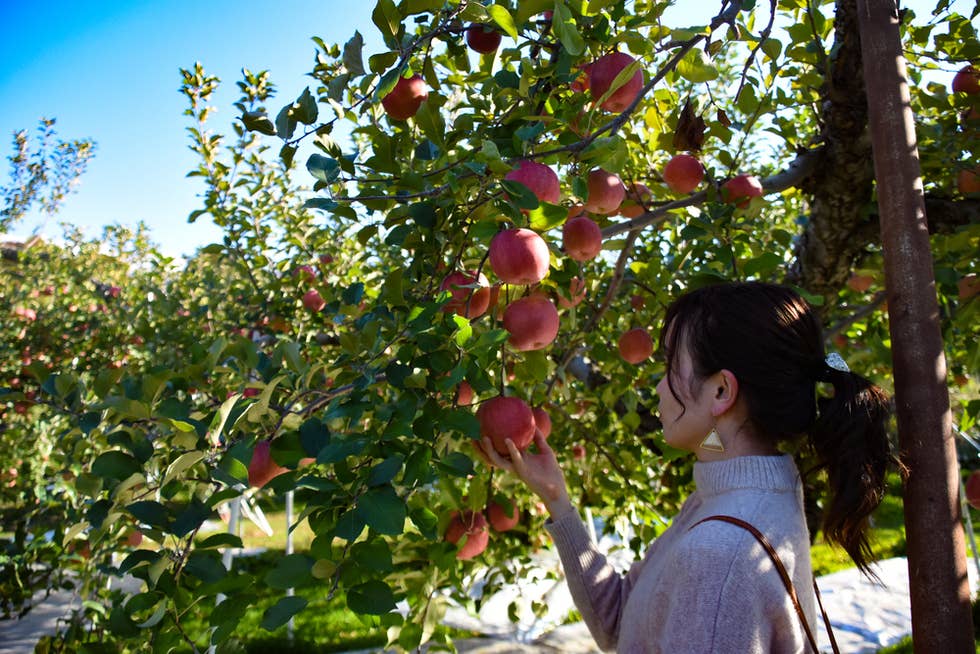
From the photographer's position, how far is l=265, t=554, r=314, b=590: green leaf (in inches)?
32.2

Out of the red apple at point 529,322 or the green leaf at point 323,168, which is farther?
the red apple at point 529,322

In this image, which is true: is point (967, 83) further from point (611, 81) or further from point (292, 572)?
point (292, 572)

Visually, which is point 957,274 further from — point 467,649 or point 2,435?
point 2,435

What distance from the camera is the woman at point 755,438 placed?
80 centimetres

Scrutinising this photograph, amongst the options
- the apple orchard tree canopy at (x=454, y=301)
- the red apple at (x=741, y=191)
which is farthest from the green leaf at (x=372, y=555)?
the red apple at (x=741, y=191)

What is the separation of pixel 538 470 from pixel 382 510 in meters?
0.59

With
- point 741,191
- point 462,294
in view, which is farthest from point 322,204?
point 741,191

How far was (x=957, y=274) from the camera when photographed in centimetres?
178

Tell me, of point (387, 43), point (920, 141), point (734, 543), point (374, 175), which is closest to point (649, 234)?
point (920, 141)

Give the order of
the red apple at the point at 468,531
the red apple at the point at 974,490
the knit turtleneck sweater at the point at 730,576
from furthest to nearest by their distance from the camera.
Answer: the red apple at the point at 974,490 < the red apple at the point at 468,531 < the knit turtleneck sweater at the point at 730,576

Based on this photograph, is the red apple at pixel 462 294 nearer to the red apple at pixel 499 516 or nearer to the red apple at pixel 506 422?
the red apple at pixel 506 422

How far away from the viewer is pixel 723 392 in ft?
3.00

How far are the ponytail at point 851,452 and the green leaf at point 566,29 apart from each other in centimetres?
61

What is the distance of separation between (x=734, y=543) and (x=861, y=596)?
4325 millimetres
